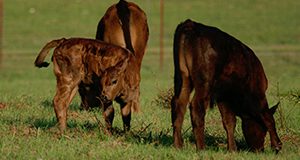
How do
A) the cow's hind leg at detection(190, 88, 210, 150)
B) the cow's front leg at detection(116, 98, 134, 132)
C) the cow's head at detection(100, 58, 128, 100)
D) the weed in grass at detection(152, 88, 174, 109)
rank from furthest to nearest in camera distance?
1. the weed in grass at detection(152, 88, 174, 109)
2. the cow's front leg at detection(116, 98, 134, 132)
3. the cow's head at detection(100, 58, 128, 100)
4. the cow's hind leg at detection(190, 88, 210, 150)

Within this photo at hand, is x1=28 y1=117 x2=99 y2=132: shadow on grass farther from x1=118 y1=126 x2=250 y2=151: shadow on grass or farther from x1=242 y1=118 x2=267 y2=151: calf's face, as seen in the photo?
x1=242 y1=118 x2=267 y2=151: calf's face

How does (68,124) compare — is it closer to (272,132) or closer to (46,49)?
(46,49)

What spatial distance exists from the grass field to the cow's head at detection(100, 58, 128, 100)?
0.52 m

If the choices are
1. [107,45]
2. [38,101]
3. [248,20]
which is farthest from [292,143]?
[248,20]

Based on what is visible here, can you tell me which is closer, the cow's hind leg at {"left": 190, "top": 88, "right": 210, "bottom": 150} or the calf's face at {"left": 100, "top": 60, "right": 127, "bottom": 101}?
the cow's hind leg at {"left": 190, "top": 88, "right": 210, "bottom": 150}

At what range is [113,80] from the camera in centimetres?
998

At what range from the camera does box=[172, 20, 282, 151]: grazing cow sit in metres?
9.05

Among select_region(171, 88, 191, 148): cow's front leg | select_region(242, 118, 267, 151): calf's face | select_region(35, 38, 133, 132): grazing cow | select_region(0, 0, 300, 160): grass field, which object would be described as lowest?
select_region(0, 0, 300, 160): grass field

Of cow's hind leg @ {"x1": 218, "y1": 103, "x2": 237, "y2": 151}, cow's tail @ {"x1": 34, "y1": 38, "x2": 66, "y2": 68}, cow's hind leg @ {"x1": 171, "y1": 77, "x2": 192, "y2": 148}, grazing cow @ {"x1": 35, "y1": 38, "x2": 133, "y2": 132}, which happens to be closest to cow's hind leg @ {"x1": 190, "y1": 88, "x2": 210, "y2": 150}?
cow's hind leg @ {"x1": 171, "y1": 77, "x2": 192, "y2": 148}

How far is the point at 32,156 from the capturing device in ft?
28.4

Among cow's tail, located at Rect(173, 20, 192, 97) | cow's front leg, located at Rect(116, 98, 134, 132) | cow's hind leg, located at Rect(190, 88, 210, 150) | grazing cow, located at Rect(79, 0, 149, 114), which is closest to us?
cow's hind leg, located at Rect(190, 88, 210, 150)

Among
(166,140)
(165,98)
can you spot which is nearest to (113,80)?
(166,140)

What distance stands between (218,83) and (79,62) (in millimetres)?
1972

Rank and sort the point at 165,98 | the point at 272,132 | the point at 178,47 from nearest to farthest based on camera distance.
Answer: the point at 178,47, the point at 272,132, the point at 165,98
